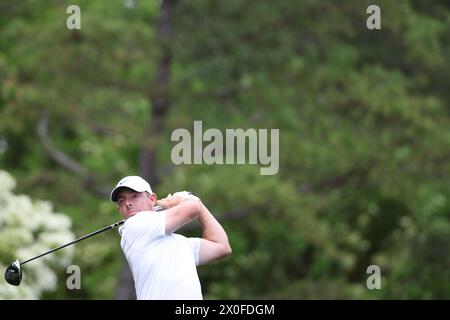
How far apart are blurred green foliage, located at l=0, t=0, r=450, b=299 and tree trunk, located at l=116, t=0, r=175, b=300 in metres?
0.12

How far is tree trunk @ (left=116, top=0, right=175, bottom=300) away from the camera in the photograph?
18359mm

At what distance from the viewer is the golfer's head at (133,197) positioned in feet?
20.6

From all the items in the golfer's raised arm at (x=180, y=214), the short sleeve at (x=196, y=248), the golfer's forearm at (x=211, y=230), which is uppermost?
the golfer's raised arm at (x=180, y=214)

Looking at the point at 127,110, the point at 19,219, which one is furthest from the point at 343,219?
the point at 19,219

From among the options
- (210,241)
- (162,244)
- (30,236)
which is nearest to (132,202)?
(162,244)

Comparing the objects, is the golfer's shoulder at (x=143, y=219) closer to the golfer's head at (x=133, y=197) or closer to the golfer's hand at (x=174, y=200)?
the golfer's head at (x=133, y=197)

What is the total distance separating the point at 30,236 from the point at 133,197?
625cm

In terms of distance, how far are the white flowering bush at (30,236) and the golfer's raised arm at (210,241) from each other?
224 inches

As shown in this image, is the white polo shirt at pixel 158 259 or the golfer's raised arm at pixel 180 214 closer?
the white polo shirt at pixel 158 259

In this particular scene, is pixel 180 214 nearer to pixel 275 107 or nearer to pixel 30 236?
pixel 30 236

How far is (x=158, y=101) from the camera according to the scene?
18.8 meters

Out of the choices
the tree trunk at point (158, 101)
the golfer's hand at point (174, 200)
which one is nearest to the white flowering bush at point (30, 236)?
the tree trunk at point (158, 101)
